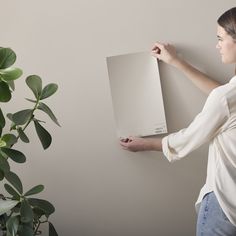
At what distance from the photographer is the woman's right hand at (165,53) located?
1.64m

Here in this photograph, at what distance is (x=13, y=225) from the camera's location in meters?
1.34

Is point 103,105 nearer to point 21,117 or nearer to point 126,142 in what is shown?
point 126,142

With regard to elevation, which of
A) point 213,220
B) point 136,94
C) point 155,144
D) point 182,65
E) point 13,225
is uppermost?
point 182,65

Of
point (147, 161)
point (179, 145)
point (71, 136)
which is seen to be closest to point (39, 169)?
point (71, 136)

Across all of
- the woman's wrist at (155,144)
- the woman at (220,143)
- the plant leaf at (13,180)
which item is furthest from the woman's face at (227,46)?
the plant leaf at (13,180)

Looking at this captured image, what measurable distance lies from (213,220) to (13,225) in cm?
74

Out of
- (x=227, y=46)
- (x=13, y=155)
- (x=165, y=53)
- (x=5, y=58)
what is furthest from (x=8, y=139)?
(x=227, y=46)

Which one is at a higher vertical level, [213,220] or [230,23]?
[230,23]

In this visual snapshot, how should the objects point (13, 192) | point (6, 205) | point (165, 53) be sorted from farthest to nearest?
point (165, 53), point (13, 192), point (6, 205)

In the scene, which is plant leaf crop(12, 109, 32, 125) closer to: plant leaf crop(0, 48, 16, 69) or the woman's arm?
plant leaf crop(0, 48, 16, 69)

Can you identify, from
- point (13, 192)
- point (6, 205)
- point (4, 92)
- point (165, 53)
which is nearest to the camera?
point (4, 92)

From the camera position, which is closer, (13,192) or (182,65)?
(13,192)

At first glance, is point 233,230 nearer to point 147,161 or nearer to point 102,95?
point 147,161

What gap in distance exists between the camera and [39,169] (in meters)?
1.78
